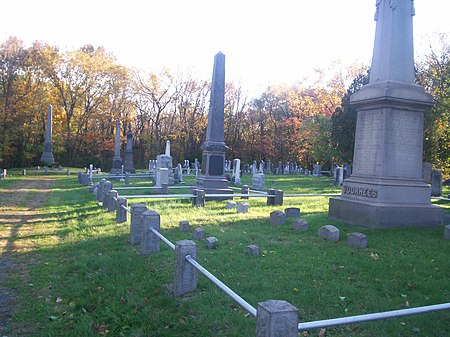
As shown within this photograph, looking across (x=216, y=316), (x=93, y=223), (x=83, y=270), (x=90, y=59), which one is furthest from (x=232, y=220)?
(x=90, y=59)

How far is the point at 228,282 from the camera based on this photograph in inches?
218

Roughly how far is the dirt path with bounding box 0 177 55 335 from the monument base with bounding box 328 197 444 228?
6.79 metres

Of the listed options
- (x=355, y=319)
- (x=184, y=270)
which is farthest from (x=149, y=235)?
(x=355, y=319)

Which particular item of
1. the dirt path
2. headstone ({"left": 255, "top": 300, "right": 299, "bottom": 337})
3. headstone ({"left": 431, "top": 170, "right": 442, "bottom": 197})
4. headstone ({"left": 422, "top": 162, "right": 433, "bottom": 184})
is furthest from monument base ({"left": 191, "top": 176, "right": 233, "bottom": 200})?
headstone ({"left": 255, "top": 300, "right": 299, "bottom": 337})

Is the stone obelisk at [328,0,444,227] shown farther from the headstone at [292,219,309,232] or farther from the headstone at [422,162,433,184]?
the headstone at [422,162,433,184]

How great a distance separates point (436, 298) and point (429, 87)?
25584 mm

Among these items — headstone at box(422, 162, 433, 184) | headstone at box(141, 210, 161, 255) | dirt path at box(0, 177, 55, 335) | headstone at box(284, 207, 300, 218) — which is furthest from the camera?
headstone at box(422, 162, 433, 184)

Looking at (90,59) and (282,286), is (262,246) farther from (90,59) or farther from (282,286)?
(90,59)

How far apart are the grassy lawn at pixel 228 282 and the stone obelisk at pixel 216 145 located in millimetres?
7034

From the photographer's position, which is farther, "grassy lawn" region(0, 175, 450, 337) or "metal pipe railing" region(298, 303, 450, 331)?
"grassy lawn" region(0, 175, 450, 337)

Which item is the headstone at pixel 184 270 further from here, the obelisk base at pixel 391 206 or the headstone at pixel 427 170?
the headstone at pixel 427 170

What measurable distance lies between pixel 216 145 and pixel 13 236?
892 centimetres

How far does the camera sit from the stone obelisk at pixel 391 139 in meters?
8.63

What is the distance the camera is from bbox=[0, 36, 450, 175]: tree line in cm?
3950
